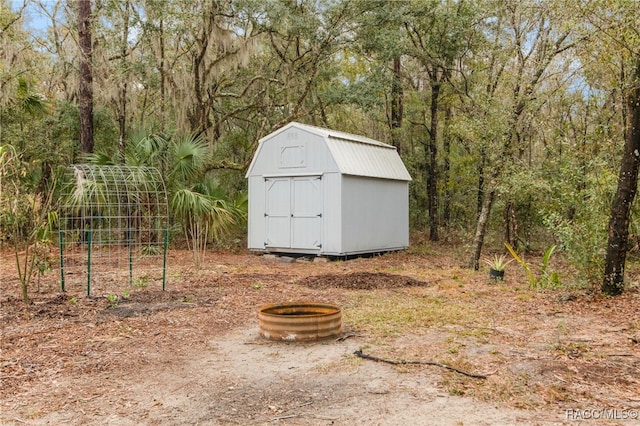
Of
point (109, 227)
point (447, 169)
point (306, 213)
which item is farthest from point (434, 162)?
point (109, 227)

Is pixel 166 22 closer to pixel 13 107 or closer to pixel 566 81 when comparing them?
pixel 13 107

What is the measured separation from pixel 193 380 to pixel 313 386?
92 cm

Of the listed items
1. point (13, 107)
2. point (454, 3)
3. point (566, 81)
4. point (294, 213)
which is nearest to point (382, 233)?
point (294, 213)

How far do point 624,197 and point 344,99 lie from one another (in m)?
9.01

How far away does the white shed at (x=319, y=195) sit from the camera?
12039mm

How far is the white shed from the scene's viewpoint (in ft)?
39.5

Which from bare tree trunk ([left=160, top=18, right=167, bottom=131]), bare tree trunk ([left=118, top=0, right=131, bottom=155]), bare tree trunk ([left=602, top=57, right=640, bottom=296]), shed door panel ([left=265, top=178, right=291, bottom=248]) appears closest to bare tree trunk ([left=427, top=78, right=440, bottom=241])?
shed door panel ([left=265, top=178, right=291, bottom=248])

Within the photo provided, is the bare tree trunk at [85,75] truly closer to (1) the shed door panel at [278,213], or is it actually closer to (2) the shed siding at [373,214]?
(1) the shed door panel at [278,213]

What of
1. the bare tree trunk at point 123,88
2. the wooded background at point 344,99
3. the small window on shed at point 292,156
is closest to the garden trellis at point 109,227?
the wooded background at point 344,99

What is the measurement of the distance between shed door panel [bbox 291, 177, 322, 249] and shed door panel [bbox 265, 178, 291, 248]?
155 millimetres

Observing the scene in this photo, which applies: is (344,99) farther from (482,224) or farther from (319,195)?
(482,224)

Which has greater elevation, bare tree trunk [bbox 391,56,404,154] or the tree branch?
bare tree trunk [bbox 391,56,404,154]

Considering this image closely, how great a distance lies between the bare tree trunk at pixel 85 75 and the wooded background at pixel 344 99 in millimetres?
38

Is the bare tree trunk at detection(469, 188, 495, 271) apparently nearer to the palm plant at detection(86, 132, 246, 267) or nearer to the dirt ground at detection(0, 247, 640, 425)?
the dirt ground at detection(0, 247, 640, 425)
